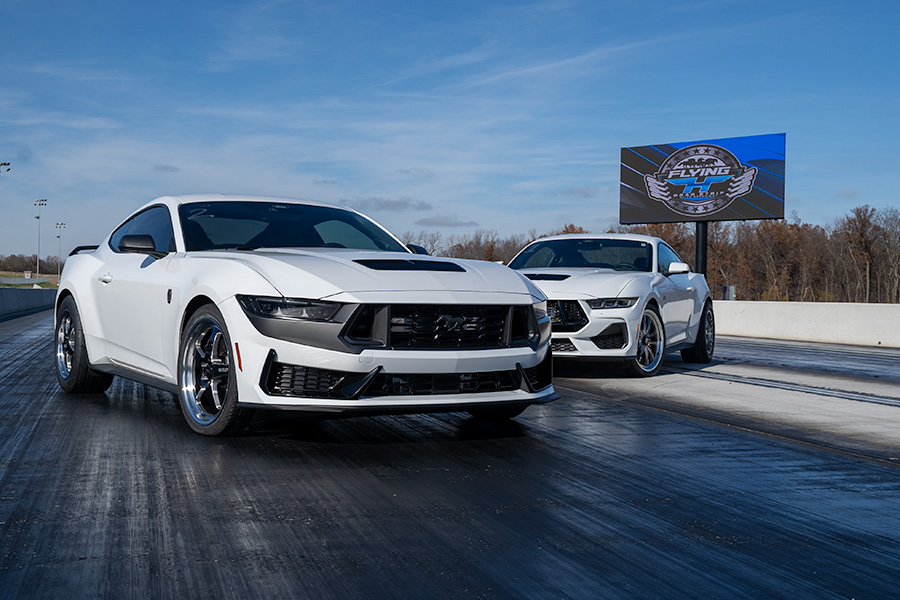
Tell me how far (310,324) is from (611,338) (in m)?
4.89

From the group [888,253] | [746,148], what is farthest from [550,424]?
[888,253]

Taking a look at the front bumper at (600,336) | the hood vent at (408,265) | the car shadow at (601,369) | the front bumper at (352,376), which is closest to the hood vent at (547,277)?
the front bumper at (600,336)

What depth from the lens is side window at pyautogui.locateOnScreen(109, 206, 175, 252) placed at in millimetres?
6570

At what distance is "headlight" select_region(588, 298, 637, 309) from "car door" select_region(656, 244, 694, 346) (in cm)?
82

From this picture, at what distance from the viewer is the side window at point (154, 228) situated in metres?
6.57

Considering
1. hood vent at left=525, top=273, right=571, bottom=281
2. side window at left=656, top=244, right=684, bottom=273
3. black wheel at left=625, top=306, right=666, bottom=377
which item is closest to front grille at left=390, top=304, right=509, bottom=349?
hood vent at left=525, top=273, right=571, bottom=281

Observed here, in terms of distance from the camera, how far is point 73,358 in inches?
297

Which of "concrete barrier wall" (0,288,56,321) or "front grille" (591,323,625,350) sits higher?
"front grille" (591,323,625,350)

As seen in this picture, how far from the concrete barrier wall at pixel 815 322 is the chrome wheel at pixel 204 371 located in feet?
55.9

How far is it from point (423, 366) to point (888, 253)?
9619cm

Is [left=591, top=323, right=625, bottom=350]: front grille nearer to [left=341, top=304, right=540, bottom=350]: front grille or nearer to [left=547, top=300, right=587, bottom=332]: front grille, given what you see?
[left=547, top=300, right=587, bottom=332]: front grille

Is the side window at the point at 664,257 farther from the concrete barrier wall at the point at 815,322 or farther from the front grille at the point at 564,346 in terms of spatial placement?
the concrete barrier wall at the point at 815,322

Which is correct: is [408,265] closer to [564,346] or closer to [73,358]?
[73,358]

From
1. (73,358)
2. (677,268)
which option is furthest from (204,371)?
(677,268)
